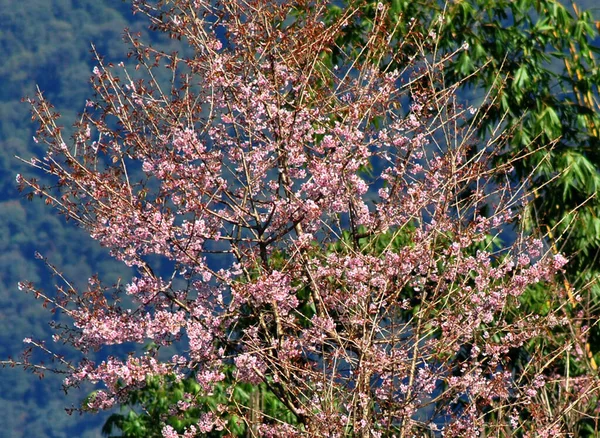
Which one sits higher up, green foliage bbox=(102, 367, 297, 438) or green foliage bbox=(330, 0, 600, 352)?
green foliage bbox=(330, 0, 600, 352)

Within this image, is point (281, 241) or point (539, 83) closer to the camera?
point (281, 241)

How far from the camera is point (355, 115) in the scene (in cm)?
480

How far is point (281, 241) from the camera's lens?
5133 millimetres

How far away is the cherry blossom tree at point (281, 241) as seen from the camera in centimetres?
443

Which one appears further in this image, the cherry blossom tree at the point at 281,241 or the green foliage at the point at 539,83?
the green foliage at the point at 539,83

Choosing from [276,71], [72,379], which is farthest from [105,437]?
[276,71]

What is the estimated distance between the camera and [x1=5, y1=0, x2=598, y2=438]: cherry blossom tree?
443cm

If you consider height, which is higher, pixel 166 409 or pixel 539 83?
pixel 539 83

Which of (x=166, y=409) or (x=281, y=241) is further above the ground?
(x=281, y=241)

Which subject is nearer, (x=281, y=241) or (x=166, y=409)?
(x=281, y=241)

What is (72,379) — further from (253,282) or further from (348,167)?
(348,167)

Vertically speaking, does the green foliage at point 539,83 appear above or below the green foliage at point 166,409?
above

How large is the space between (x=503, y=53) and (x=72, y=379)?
547 cm

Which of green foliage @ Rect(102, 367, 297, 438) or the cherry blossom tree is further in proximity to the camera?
green foliage @ Rect(102, 367, 297, 438)
